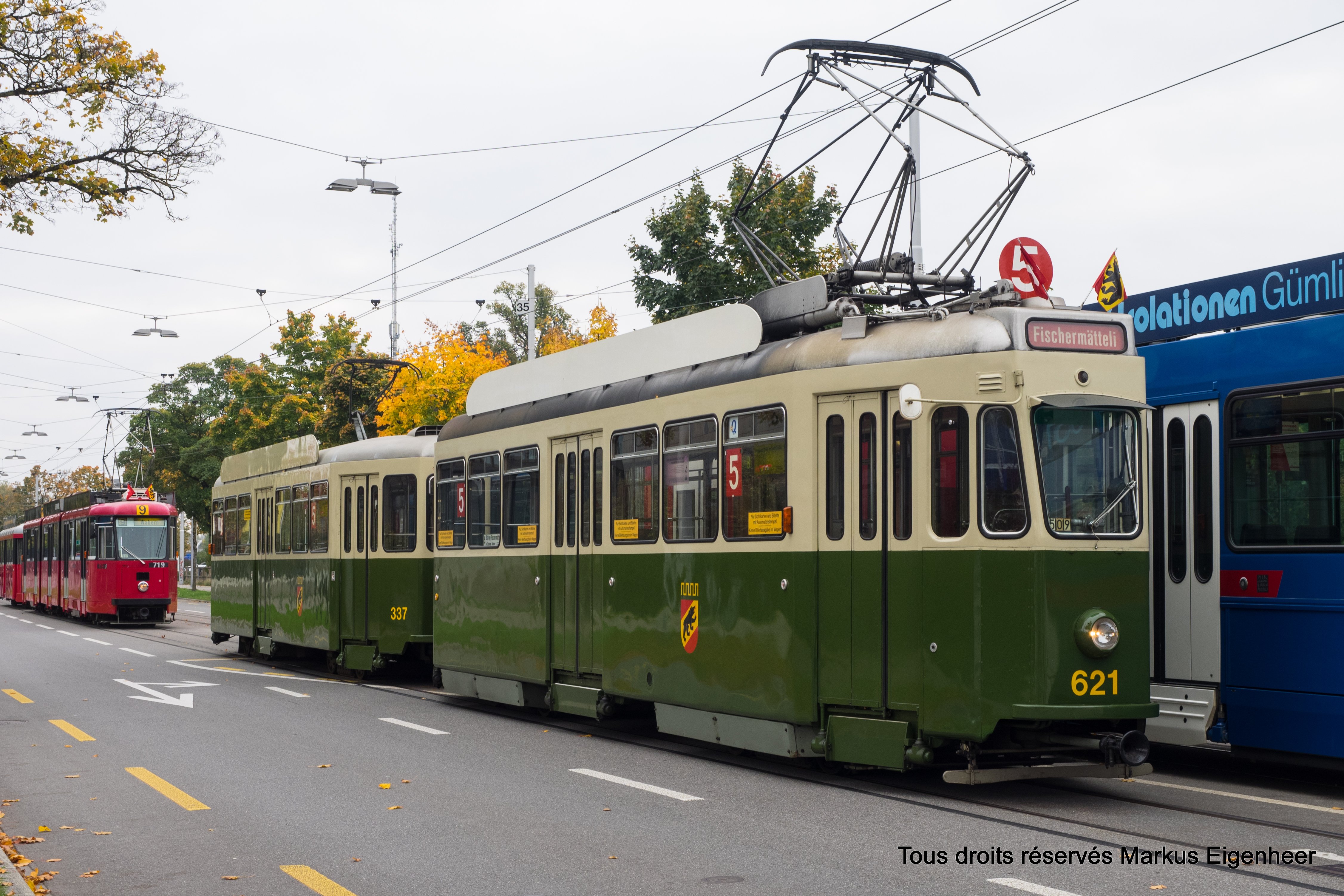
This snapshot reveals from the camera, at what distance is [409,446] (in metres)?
18.7

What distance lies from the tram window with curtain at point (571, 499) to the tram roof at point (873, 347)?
877mm

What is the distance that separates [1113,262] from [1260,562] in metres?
6.74

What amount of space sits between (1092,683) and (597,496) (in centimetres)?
524

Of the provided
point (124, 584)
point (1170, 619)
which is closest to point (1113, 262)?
point (1170, 619)

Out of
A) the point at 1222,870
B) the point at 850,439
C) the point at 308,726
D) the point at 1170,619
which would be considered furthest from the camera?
the point at 308,726

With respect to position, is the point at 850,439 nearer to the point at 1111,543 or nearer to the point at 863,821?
the point at 1111,543

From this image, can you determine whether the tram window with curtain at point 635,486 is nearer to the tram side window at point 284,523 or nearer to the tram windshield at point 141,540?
the tram side window at point 284,523

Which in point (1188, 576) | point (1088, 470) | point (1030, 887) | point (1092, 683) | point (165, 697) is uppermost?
point (1088, 470)

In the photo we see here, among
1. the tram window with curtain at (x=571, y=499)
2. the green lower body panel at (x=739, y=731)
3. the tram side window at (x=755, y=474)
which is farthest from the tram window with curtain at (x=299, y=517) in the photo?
the tram side window at (x=755, y=474)

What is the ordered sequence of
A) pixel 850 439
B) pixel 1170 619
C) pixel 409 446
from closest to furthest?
1. pixel 850 439
2. pixel 1170 619
3. pixel 409 446

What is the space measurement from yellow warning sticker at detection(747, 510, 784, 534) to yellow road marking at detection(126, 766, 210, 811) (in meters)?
4.22

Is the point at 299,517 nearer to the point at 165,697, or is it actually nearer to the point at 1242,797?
the point at 165,697

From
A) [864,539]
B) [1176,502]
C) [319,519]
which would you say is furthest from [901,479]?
[319,519]

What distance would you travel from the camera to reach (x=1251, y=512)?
10.2 m
